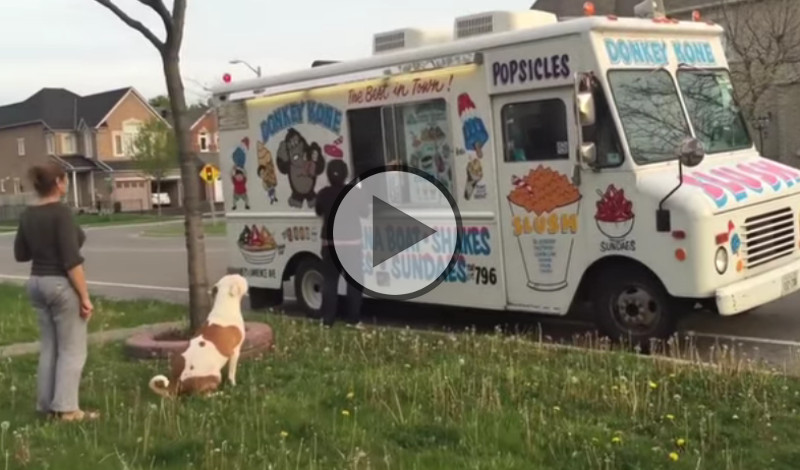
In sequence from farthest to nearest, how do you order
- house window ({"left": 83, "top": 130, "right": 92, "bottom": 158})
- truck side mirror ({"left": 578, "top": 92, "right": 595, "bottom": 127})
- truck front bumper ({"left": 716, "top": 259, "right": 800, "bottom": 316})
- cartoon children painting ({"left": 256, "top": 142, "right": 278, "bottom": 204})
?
house window ({"left": 83, "top": 130, "right": 92, "bottom": 158})
cartoon children painting ({"left": 256, "top": 142, "right": 278, "bottom": 204})
truck side mirror ({"left": 578, "top": 92, "right": 595, "bottom": 127})
truck front bumper ({"left": 716, "top": 259, "right": 800, "bottom": 316})

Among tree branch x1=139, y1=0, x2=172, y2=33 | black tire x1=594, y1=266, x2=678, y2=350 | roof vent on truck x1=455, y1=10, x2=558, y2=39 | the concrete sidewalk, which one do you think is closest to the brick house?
the concrete sidewalk

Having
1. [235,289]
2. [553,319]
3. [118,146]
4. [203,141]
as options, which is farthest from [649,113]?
[203,141]

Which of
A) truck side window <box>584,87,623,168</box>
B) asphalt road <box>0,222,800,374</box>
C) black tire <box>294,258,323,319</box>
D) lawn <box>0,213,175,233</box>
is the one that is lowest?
asphalt road <box>0,222,800,374</box>

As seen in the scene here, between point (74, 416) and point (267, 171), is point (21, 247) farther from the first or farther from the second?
point (267, 171)

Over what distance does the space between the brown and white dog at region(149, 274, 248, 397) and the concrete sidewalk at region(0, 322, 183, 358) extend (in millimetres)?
2894

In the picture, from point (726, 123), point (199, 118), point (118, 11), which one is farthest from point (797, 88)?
point (199, 118)

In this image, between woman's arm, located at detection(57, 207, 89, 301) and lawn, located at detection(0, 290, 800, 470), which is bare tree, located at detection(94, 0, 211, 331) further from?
woman's arm, located at detection(57, 207, 89, 301)

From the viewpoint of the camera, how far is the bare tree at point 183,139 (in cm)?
921

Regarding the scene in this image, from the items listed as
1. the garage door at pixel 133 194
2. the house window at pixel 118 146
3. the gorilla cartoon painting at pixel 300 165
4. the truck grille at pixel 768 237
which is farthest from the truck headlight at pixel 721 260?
the house window at pixel 118 146

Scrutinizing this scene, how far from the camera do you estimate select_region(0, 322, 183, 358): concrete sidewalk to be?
9867mm

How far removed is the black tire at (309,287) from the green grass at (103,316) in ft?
4.75

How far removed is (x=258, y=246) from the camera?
12664 mm

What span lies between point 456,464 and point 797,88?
3433cm

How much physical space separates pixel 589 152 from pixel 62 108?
75.0m
